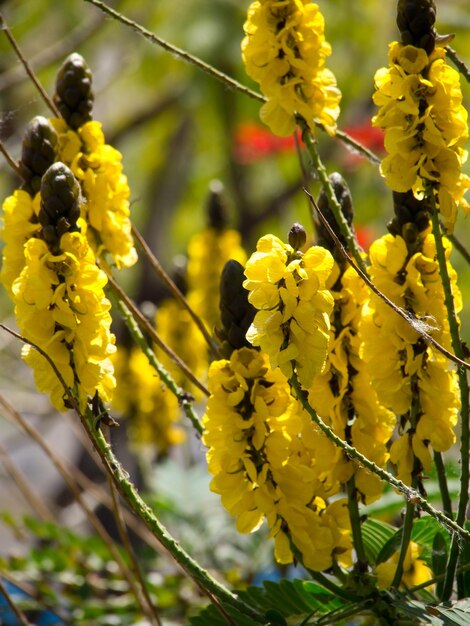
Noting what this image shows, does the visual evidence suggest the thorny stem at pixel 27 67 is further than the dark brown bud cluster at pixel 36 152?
Yes

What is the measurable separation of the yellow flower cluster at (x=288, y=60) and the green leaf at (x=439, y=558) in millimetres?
522

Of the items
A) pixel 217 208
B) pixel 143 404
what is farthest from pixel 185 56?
pixel 143 404

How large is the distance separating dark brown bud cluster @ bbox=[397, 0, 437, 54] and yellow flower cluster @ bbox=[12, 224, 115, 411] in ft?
1.28

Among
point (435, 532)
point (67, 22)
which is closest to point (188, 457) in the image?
point (435, 532)

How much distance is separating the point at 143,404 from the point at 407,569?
1.43m

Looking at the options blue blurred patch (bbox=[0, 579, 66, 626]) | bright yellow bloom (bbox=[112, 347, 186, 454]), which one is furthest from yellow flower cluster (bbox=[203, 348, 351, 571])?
bright yellow bloom (bbox=[112, 347, 186, 454])

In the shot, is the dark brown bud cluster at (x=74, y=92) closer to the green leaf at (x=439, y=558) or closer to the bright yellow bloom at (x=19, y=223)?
the bright yellow bloom at (x=19, y=223)

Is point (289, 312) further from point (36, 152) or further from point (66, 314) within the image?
point (36, 152)

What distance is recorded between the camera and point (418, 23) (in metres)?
0.99

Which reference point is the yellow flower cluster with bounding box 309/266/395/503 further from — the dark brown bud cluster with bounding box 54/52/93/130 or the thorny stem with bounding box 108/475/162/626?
the dark brown bud cluster with bounding box 54/52/93/130

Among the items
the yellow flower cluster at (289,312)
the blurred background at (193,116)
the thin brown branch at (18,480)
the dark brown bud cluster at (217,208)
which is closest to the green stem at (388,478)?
the yellow flower cluster at (289,312)

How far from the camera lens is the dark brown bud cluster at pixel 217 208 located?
8.04 feet

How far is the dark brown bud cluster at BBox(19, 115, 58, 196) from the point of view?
1.10 metres

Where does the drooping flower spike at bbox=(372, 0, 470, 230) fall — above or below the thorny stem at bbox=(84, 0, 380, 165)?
below
